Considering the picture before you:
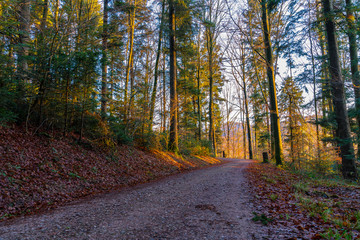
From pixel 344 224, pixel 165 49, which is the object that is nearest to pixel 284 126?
pixel 165 49

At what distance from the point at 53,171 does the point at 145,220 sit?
12.1 feet

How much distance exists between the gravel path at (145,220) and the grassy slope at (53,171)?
0.76 meters

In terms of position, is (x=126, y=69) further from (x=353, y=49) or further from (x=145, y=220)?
(x=353, y=49)

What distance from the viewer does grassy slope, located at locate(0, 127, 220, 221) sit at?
3.97m

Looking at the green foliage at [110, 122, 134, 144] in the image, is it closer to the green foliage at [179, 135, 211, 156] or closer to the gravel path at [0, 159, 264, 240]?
the gravel path at [0, 159, 264, 240]

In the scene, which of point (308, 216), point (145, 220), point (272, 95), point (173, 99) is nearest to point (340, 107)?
point (272, 95)

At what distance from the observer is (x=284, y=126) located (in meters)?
16.8

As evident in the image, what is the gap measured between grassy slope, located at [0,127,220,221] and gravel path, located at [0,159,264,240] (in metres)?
0.76

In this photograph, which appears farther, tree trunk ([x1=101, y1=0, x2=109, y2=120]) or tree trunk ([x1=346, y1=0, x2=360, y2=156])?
tree trunk ([x1=346, y1=0, x2=360, y2=156])

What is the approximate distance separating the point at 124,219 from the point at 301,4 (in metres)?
11.6

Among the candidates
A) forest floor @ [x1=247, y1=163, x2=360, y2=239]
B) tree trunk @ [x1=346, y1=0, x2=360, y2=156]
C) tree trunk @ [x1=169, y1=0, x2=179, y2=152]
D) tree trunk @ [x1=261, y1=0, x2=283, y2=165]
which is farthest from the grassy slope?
tree trunk @ [x1=346, y1=0, x2=360, y2=156]

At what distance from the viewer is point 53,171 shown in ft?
17.2

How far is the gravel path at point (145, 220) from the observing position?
2604mm

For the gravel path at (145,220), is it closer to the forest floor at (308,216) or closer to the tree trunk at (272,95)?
the forest floor at (308,216)
